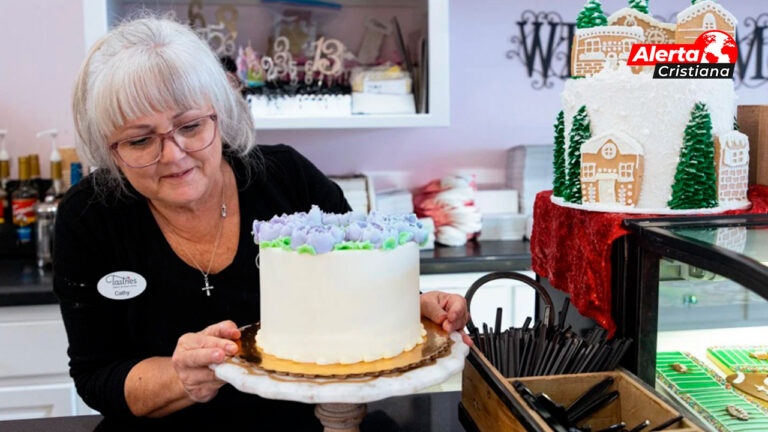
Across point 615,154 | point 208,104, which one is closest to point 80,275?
point 208,104

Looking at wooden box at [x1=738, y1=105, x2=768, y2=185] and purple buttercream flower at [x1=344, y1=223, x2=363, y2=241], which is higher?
wooden box at [x1=738, y1=105, x2=768, y2=185]

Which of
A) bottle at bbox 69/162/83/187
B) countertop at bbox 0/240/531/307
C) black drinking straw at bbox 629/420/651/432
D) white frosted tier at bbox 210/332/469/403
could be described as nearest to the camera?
white frosted tier at bbox 210/332/469/403

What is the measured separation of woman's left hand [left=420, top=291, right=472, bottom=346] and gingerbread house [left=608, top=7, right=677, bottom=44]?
66 centimetres

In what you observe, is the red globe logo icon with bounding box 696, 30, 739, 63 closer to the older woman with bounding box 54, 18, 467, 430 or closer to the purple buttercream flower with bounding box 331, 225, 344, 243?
Result: the older woman with bounding box 54, 18, 467, 430

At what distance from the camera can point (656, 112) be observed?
1.27 meters

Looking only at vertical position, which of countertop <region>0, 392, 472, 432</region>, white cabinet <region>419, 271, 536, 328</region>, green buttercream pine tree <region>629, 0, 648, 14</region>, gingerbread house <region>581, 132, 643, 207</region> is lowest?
white cabinet <region>419, 271, 536, 328</region>

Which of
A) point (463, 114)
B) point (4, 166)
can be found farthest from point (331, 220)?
point (4, 166)

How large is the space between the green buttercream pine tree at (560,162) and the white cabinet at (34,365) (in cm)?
163

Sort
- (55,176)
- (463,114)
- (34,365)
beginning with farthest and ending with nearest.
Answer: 1. (463,114)
2. (55,176)
3. (34,365)

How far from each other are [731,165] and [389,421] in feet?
2.52

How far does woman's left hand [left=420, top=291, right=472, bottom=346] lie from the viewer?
3.77ft

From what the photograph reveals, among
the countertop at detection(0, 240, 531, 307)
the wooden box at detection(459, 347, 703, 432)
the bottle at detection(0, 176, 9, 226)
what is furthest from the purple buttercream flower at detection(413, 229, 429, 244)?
the bottle at detection(0, 176, 9, 226)

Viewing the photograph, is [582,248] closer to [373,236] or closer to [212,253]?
[373,236]

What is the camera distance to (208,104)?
129cm
